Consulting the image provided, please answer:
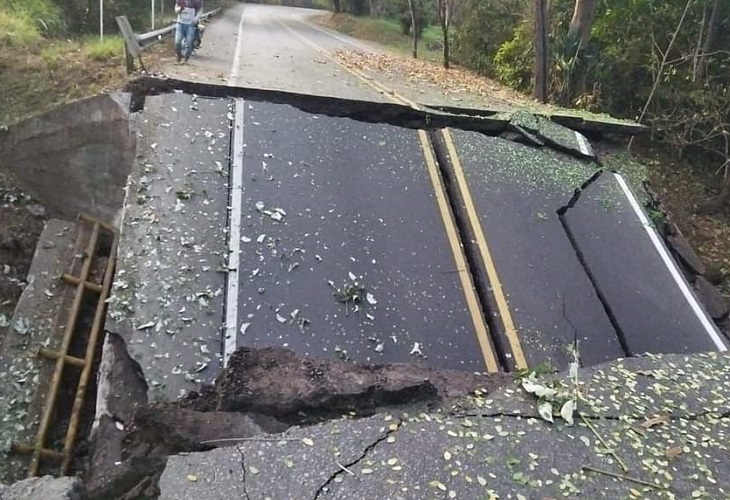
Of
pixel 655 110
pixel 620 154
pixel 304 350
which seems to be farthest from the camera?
pixel 655 110

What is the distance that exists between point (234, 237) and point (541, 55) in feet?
35.4

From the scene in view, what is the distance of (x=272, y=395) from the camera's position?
399 cm

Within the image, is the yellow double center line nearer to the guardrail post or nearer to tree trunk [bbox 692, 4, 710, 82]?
the guardrail post

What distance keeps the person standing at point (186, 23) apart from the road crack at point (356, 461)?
974cm

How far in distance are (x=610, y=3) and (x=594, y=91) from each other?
2.79m

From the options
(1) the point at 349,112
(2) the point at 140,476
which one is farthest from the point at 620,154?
(2) the point at 140,476

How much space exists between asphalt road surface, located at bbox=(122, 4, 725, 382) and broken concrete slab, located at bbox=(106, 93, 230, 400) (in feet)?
0.51

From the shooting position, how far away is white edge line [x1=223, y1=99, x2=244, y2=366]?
534 centimetres

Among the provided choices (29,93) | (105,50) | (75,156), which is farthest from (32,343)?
(105,50)

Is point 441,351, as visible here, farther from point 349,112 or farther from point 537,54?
point 537,54

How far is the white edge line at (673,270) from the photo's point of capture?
6660mm

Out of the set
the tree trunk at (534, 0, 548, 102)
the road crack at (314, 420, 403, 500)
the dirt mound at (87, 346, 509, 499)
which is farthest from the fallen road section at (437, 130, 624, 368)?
the tree trunk at (534, 0, 548, 102)

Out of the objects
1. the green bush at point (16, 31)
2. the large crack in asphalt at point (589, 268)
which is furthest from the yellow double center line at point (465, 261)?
the green bush at point (16, 31)

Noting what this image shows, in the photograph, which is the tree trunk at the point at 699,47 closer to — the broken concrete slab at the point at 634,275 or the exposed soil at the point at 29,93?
the broken concrete slab at the point at 634,275
